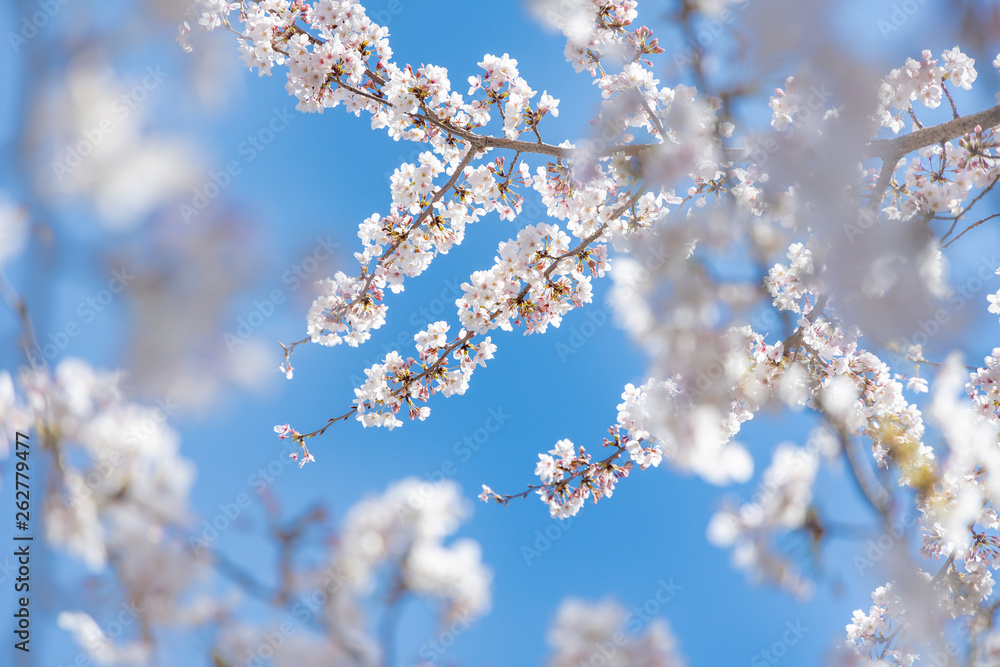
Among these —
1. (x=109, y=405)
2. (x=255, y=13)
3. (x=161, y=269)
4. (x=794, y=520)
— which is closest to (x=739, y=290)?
(x=794, y=520)

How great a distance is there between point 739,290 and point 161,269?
5.11 ft

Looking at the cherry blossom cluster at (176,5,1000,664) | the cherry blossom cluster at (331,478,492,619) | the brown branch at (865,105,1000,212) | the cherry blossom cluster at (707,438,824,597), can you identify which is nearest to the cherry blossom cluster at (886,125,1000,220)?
the cherry blossom cluster at (176,5,1000,664)

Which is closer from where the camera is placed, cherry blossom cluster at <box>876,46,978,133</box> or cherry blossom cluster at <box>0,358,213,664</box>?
cherry blossom cluster at <box>0,358,213,664</box>

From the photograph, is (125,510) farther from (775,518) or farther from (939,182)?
(939,182)

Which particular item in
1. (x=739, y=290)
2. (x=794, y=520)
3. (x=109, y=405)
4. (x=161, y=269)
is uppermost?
(x=739, y=290)

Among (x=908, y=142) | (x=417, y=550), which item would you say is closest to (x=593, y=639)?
(x=417, y=550)

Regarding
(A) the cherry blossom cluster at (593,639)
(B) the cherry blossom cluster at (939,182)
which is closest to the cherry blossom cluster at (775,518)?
(A) the cherry blossom cluster at (593,639)

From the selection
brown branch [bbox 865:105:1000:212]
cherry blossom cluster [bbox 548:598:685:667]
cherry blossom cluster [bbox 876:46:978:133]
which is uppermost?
cherry blossom cluster [bbox 876:46:978:133]

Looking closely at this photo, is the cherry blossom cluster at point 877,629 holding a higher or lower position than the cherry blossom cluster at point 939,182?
lower

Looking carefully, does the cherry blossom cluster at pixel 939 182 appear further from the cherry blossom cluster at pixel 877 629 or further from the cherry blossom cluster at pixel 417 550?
the cherry blossom cluster at pixel 417 550

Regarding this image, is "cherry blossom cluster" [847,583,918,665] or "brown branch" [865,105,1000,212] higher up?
"brown branch" [865,105,1000,212]

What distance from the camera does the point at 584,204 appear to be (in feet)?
13.8

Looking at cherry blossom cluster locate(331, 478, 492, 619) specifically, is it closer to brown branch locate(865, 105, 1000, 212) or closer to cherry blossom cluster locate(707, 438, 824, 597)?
cherry blossom cluster locate(707, 438, 824, 597)

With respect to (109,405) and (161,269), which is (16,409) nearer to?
(109,405)
